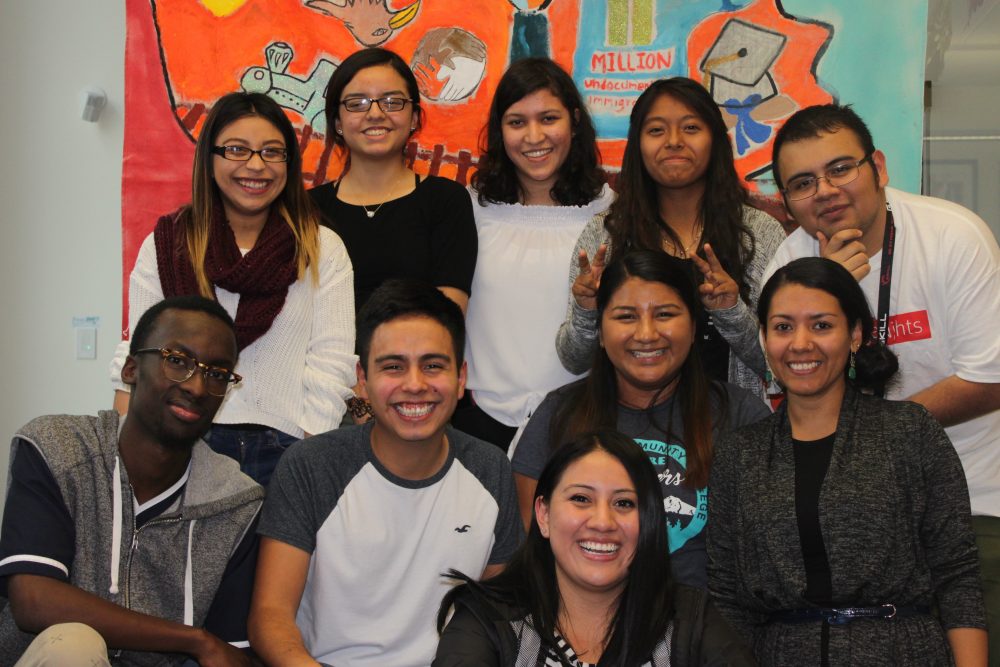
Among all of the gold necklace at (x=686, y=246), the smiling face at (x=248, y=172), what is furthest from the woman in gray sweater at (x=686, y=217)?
the smiling face at (x=248, y=172)

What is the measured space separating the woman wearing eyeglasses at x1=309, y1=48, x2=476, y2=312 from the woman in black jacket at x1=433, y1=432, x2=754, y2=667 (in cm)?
107

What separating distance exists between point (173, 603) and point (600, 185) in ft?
5.86

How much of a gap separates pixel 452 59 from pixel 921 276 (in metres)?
1.94

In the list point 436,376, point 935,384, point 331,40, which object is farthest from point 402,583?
point 331,40

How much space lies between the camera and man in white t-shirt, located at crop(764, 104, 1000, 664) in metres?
2.48

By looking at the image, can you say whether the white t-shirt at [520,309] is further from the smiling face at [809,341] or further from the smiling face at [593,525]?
the smiling face at [593,525]

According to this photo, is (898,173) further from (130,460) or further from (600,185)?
(130,460)

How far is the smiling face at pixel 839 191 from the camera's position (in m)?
2.56

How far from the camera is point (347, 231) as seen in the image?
307cm

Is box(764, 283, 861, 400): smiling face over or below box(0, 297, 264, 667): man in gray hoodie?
over

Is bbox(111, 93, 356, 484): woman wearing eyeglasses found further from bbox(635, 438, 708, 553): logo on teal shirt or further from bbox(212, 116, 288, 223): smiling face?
bbox(635, 438, 708, 553): logo on teal shirt

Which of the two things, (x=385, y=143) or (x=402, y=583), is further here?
(x=385, y=143)

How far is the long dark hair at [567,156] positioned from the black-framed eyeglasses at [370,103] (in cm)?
30

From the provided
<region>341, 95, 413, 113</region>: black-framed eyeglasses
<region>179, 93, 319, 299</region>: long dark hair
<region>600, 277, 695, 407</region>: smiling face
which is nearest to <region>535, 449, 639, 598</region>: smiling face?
<region>600, 277, 695, 407</region>: smiling face
